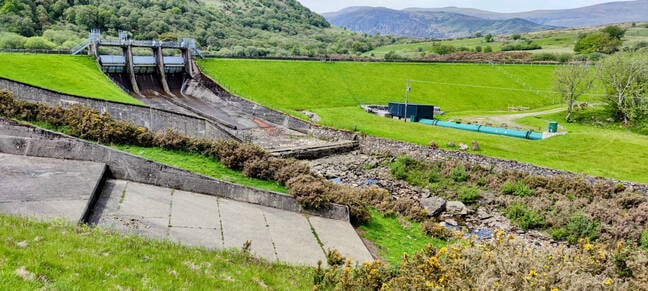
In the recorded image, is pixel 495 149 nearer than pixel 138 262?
No

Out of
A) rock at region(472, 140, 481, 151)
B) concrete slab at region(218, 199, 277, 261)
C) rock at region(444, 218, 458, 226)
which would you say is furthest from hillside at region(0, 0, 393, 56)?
rock at region(444, 218, 458, 226)

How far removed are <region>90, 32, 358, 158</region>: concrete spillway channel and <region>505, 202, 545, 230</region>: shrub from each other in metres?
12.3

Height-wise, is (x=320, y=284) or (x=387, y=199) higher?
(x=320, y=284)

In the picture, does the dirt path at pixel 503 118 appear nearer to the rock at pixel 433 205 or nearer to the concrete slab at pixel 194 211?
the rock at pixel 433 205

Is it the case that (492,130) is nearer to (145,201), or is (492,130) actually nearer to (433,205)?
(433,205)

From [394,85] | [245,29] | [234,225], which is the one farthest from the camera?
[245,29]

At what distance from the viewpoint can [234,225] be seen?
43.7ft

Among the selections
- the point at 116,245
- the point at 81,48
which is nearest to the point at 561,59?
the point at 81,48

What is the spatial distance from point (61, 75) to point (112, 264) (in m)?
25.7

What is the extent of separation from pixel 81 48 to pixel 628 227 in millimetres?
38452

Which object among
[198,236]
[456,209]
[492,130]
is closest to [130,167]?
[198,236]

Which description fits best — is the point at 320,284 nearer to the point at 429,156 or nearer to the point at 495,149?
the point at 429,156

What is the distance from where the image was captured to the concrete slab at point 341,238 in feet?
44.2

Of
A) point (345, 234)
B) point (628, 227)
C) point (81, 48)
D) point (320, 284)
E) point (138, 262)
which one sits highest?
point (81, 48)
